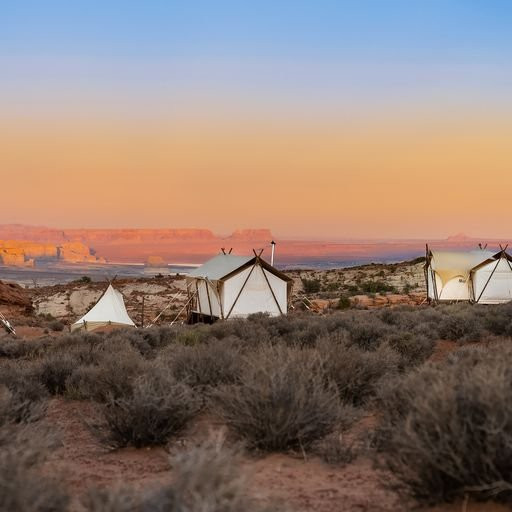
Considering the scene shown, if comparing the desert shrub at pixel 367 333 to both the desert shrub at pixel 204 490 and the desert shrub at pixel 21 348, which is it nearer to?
the desert shrub at pixel 21 348

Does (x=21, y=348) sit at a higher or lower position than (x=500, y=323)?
higher

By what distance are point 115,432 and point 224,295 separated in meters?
20.2

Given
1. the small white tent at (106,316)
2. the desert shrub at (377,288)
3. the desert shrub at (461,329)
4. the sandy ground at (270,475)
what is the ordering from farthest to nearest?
the desert shrub at (377,288) < the small white tent at (106,316) < the desert shrub at (461,329) < the sandy ground at (270,475)

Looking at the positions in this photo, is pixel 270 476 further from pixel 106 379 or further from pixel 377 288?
pixel 377 288

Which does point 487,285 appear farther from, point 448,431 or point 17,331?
point 448,431

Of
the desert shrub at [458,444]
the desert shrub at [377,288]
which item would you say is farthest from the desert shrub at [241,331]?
the desert shrub at [377,288]

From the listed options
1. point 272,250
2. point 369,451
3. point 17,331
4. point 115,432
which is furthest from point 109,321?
point 369,451

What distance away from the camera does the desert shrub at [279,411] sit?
16.8ft

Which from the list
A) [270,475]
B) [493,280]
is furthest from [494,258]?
[270,475]

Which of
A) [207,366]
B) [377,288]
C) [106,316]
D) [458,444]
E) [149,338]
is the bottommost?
[377,288]

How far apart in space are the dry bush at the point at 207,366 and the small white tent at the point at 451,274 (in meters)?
24.8

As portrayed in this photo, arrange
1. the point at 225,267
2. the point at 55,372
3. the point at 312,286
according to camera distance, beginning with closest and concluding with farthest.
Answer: the point at 55,372
the point at 225,267
the point at 312,286

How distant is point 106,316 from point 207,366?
60.9 feet

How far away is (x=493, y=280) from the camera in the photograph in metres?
30.5
